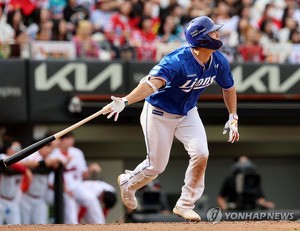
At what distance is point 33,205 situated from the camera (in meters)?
12.9

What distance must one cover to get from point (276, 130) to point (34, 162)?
6054 mm

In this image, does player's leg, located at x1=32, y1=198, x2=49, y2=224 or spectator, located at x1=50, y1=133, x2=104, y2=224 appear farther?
spectator, located at x1=50, y1=133, x2=104, y2=224

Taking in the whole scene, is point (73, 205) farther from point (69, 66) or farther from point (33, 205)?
point (69, 66)

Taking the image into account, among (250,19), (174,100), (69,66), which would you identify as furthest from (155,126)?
(250,19)

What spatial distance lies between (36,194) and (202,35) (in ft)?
16.0

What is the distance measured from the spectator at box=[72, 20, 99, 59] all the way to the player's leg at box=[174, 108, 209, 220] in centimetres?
555

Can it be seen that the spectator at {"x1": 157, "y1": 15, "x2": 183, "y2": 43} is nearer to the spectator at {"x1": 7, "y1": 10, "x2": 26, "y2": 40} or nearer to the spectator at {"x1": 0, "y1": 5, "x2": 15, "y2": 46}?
the spectator at {"x1": 7, "y1": 10, "x2": 26, "y2": 40}

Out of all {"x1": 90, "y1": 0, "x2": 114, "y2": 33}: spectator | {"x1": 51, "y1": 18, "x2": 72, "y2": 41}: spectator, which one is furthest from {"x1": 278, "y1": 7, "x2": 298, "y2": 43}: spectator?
{"x1": 51, "y1": 18, "x2": 72, "y2": 41}: spectator

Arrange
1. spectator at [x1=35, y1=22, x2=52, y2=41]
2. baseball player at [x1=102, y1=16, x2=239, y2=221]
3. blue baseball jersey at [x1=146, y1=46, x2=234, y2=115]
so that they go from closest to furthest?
blue baseball jersey at [x1=146, y1=46, x2=234, y2=115] < baseball player at [x1=102, y1=16, x2=239, y2=221] < spectator at [x1=35, y1=22, x2=52, y2=41]

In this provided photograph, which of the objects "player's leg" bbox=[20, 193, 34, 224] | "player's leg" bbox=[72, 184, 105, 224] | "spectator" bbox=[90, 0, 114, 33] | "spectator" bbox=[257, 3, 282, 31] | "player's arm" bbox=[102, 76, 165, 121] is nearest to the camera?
"player's arm" bbox=[102, 76, 165, 121]

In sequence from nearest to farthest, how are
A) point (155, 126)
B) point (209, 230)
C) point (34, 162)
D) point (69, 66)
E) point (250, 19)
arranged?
point (209, 230)
point (155, 126)
point (34, 162)
point (69, 66)
point (250, 19)

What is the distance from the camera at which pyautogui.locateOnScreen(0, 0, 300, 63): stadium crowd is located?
14516mm

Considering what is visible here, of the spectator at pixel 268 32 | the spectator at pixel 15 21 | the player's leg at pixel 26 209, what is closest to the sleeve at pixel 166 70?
the player's leg at pixel 26 209

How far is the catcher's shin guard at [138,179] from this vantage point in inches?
367
